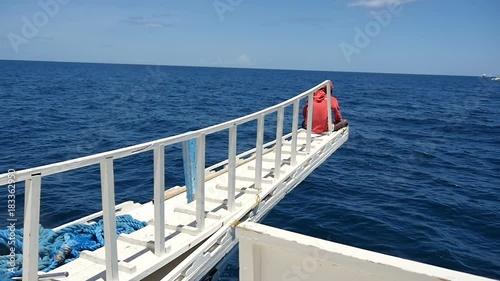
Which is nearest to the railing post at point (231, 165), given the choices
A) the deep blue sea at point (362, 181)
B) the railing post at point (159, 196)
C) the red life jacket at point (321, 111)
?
the railing post at point (159, 196)

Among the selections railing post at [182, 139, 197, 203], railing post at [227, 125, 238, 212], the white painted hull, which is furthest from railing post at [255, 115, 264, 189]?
the white painted hull

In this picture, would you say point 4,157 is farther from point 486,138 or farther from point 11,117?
point 486,138

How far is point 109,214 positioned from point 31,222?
722mm

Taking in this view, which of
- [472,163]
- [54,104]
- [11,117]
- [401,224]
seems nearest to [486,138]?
[472,163]

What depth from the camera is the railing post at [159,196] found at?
4.17 m

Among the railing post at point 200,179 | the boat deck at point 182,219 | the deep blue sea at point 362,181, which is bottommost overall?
the deep blue sea at point 362,181

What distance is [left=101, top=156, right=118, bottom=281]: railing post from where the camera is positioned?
3613 millimetres

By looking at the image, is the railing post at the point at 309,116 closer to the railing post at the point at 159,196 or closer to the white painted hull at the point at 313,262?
the railing post at the point at 159,196

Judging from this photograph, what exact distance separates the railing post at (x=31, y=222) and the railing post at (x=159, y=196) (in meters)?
1.27

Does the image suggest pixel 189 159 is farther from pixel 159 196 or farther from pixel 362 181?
pixel 362 181

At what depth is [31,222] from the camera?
3051mm

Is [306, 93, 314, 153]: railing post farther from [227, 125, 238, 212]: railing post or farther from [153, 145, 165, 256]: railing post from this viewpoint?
[153, 145, 165, 256]: railing post

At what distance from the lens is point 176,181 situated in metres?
11.6

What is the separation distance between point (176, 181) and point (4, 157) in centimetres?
643
